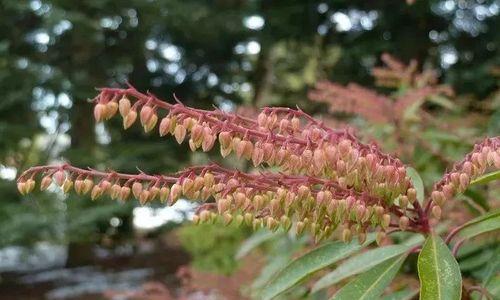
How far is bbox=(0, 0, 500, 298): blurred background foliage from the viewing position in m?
5.26

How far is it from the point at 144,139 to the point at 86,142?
652 millimetres

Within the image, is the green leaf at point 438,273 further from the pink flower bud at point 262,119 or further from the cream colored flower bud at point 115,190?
the cream colored flower bud at point 115,190

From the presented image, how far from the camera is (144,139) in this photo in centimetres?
679

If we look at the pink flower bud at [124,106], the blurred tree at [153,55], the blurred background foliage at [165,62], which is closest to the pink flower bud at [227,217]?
the pink flower bud at [124,106]

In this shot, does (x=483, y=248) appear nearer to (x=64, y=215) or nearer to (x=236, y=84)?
(x=64, y=215)

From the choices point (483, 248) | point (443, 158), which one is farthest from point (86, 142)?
point (483, 248)

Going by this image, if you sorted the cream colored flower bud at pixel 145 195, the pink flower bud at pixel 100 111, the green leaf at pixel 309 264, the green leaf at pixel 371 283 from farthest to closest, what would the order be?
1. the green leaf at pixel 309 264
2. the green leaf at pixel 371 283
3. the cream colored flower bud at pixel 145 195
4. the pink flower bud at pixel 100 111

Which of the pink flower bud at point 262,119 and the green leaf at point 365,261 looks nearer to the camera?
the pink flower bud at point 262,119

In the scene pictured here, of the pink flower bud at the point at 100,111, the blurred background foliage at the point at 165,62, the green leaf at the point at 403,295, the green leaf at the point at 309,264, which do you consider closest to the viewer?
the pink flower bud at the point at 100,111

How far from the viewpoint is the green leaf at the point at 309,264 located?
1.19 meters

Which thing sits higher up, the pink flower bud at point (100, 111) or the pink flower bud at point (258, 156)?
the pink flower bud at point (100, 111)

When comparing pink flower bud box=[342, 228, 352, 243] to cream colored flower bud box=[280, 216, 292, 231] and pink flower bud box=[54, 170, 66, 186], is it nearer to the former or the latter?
cream colored flower bud box=[280, 216, 292, 231]

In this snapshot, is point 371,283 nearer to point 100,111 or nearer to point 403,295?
point 403,295

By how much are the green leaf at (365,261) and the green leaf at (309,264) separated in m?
0.03
